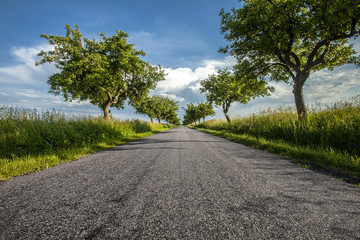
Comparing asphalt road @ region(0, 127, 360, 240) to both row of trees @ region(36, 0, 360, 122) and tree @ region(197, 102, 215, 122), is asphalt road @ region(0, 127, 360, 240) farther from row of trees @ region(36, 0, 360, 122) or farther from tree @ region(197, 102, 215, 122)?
tree @ region(197, 102, 215, 122)

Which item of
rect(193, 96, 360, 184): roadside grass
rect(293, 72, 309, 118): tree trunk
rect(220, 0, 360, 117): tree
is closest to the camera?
rect(193, 96, 360, 184): roadside grass

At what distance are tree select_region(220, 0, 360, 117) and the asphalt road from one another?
7705 mm

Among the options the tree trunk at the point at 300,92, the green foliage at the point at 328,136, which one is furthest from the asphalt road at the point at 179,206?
the tree trunk at the point at 300,92

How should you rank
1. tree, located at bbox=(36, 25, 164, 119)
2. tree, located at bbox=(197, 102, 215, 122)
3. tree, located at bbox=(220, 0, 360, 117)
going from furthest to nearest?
1. tree, located at bbox=(197, 102, 215, 122)
2. tree, located at bbox=(36, 25, 164, 119)
3. tree, located at bbox=(220, 0, 360, 117)

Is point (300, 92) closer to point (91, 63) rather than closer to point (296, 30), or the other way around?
point (296, 30)

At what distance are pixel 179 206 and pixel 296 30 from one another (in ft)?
34.9

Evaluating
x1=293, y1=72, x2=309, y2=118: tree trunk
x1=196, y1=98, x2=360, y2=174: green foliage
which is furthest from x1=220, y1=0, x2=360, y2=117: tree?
x1=196, y1=98, x2=360, y2=174: green foliage

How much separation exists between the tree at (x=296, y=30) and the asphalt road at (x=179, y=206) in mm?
7705

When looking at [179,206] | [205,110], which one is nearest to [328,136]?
[179,206]

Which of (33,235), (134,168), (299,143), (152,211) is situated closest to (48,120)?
(134,168)

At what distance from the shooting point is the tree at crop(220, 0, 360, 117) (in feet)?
21.4

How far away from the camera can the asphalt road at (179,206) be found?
1.26 m

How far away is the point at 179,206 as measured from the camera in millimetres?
1661

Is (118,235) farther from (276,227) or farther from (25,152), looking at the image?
(25,152)
